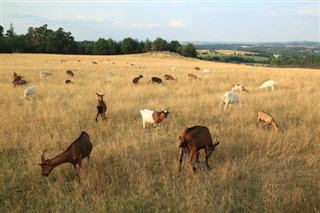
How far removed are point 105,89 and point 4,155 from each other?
10.6m

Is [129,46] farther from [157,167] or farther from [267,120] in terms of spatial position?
[157,167]

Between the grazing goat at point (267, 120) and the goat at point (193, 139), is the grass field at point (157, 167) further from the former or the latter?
the goat at point (193, 139)

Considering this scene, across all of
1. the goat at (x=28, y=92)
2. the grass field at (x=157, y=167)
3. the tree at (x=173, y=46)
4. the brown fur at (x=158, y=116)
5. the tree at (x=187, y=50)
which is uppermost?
the tree at (x=173, y=46)

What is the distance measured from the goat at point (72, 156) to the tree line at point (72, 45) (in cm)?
8499

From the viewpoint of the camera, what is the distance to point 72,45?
300 feet

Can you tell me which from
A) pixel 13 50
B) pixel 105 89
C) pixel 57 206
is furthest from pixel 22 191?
pixel 13 50

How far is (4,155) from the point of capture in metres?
7.14

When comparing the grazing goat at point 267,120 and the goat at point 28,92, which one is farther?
the goat at point 28,92

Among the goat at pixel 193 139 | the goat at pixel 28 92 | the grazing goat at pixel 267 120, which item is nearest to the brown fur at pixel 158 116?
the grazing goat at pixel 267 120

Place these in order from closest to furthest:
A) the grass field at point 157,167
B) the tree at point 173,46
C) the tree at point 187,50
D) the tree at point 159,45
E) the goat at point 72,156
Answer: the grass field at point 157,167, the goat at point 72,156, the tree at point 187,50, the tree at point 159,45, the tree at point 173,46

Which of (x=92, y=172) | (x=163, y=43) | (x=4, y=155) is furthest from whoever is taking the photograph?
(x=163, y=43)

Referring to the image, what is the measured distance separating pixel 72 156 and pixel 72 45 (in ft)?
298

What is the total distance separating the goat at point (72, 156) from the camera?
17.3 feet

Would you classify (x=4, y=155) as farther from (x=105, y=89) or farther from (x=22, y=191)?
(x=105, y=89)
